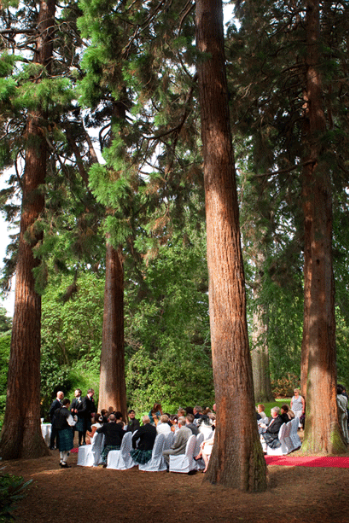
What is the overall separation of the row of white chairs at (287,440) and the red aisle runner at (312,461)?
45 cm

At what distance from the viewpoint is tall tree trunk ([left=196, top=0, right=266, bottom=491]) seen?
7.07 metres

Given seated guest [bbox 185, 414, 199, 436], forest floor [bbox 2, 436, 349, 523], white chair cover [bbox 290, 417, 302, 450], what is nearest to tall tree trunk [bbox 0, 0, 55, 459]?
forest floor [bbox 2, 436, 349, 523]

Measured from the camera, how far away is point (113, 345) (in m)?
13.6

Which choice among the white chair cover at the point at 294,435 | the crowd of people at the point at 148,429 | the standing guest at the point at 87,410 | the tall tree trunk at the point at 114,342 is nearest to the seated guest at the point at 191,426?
the crowd of people at the point at 148,429

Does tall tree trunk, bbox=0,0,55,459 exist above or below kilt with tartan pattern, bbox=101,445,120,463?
above

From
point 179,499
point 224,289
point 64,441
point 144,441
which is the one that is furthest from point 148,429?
point 224,289

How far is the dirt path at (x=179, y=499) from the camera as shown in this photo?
5.80 m

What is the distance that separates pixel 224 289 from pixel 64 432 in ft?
15.4

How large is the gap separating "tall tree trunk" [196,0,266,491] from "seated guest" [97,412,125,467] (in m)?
2.73

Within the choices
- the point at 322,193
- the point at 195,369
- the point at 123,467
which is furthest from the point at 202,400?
the point at 322,193

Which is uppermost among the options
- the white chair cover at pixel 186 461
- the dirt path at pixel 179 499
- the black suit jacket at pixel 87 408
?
the black suit jacket at pixel 87 408

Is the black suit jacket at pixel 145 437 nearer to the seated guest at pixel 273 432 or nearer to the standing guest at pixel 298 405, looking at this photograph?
the seated guest at pixel 273 432

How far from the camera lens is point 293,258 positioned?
556 inches

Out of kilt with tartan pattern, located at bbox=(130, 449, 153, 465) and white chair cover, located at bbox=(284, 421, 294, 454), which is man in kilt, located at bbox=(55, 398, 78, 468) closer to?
kilt with tartan pattern, located at bbox=(130, 449, 153, 465)
